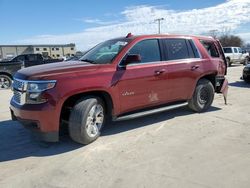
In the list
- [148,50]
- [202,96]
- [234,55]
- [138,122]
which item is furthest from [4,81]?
[234,55]

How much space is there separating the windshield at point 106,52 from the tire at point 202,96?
2231 mm

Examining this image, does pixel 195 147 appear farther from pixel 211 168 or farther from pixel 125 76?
pixel 125 76

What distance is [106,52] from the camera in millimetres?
5785

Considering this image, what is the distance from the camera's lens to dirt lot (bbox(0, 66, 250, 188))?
373cm

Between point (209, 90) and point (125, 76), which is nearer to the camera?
point (125, 76)

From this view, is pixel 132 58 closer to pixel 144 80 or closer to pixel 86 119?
pixel 144 80

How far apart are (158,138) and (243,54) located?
24.7m

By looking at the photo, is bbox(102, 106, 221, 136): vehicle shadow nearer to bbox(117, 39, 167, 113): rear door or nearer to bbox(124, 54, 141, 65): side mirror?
bbox(117, 39, 167, 113): rear door

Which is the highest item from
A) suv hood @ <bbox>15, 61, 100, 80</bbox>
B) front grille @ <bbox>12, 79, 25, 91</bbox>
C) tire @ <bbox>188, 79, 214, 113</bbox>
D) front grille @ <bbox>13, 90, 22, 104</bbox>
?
suv hood @ <bbox>15, 61, 100, 80</bbox>

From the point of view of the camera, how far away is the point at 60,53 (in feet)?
309

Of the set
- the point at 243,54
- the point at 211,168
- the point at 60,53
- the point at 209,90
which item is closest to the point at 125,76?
the point at 211,168

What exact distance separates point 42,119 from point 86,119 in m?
0.71

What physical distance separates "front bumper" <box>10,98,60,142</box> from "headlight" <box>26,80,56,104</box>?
0.09 metres

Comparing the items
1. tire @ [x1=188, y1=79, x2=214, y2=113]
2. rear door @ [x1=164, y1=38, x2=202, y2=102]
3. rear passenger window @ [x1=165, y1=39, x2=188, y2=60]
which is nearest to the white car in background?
tire @ [x1=188, y1=79, x2=214, y2=113]
